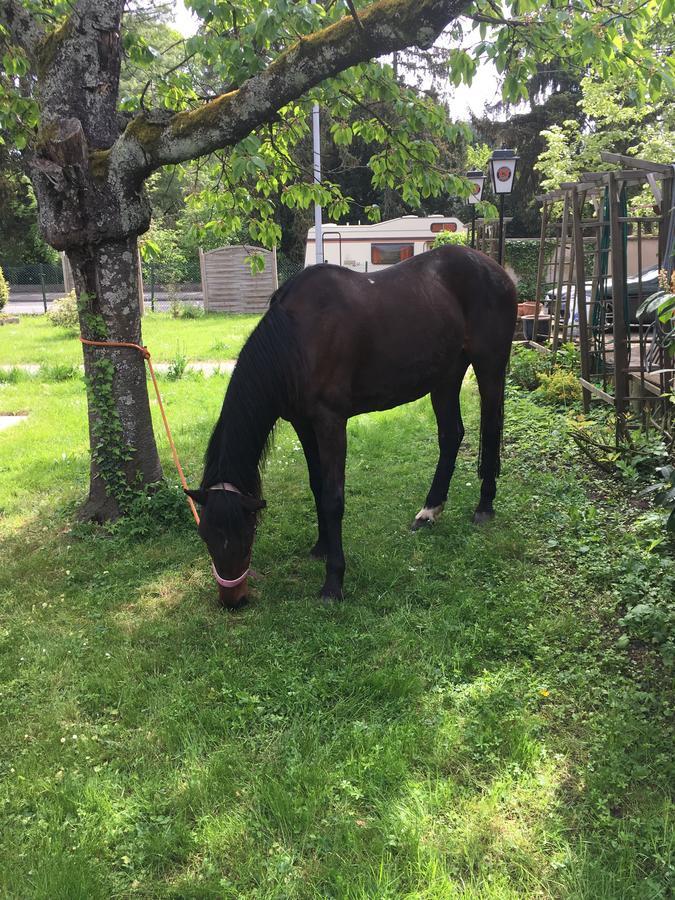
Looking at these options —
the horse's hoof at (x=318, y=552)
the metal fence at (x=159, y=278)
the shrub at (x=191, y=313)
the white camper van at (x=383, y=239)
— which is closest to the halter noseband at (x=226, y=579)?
the horse's hoof at (x=318, y=552)

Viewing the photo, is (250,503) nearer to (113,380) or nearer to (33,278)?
(113,380)

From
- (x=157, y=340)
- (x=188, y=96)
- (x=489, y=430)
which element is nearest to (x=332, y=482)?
(x=489, y=430)

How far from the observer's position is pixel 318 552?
4145 millimetres

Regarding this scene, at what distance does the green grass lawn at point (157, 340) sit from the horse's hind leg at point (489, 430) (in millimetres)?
5954

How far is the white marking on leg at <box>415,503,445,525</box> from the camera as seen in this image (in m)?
4.57

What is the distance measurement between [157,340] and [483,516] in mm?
11154

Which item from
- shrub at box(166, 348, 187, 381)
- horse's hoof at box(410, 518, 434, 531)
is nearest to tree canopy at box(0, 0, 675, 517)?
horse's hoof at box(410, 518, 434, 531)

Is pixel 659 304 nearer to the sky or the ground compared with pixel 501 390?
nearer to the sky

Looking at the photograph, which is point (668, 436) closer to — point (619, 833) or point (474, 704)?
point (474, 704)

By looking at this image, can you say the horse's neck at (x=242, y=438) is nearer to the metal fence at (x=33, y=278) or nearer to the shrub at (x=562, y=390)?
the shrub at (x=562, y=390)

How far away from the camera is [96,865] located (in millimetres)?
1955

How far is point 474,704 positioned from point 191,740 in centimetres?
121

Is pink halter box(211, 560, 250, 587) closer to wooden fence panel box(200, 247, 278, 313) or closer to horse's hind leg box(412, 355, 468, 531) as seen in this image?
horse's hind leg box(412, 355, 468, 531)

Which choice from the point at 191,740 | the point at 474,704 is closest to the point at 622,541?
the point at 474,704
